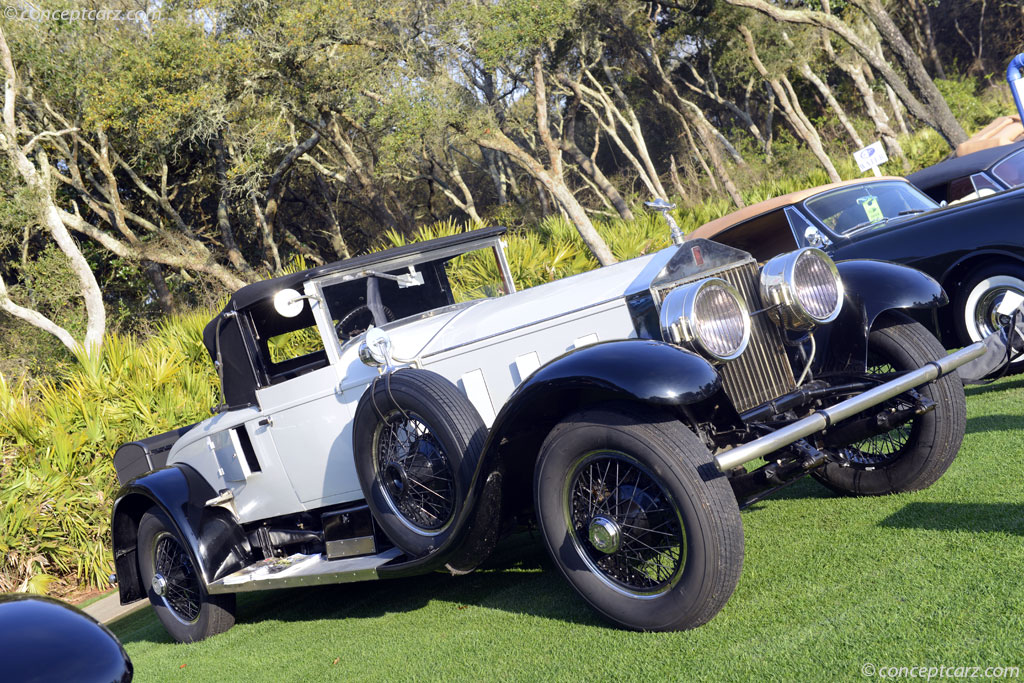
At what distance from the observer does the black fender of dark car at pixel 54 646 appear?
5.44 feet

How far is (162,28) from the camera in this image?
1809 centimetres

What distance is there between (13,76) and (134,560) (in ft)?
45.4

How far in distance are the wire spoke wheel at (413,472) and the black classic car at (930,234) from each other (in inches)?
155

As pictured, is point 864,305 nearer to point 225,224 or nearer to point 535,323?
point 535,323

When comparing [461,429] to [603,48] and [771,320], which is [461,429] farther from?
[603,48]

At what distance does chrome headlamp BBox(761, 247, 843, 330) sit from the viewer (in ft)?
12.4

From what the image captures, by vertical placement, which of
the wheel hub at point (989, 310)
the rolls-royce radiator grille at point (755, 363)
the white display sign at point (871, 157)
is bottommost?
the wheel hub at point (989, 310)

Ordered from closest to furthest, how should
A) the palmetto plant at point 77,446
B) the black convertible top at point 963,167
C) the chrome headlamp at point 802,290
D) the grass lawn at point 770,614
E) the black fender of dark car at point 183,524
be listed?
the grass lawn at point 770,614, the chrome headlamp at point 802,290, the black fender of dark car at point 183,524, the black convertible top at point 963,167, the palmetto plant at point 77,446

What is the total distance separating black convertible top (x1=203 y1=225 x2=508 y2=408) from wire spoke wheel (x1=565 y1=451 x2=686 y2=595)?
2.09 meters

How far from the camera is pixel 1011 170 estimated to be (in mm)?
7738

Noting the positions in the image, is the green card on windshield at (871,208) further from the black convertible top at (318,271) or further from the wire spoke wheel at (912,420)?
the black convertible top at (318,271)

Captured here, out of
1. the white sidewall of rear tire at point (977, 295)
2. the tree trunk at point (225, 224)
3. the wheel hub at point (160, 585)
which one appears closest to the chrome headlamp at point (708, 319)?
the white sidewall of rear tire at point (977, 295)

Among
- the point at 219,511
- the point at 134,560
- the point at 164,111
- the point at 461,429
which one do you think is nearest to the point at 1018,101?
the point at 461,429

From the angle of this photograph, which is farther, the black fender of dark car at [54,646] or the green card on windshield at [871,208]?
the green card on windshield at [871,208]
